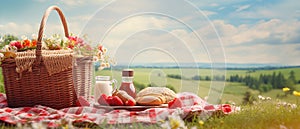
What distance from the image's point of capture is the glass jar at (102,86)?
3455 millimetres

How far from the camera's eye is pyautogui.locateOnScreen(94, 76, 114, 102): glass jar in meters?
3.46

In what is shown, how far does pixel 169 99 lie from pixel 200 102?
0.50m

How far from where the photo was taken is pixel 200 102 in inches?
139

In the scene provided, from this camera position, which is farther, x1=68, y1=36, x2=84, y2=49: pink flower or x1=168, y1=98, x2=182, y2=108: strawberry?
x1=68, y1=36, x2=84, y2=49: pink flower

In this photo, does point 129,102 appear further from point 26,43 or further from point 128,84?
point 26,43

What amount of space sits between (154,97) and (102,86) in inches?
25.7

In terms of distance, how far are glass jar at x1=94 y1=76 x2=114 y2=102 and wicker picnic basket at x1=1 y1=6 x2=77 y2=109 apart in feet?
0.80

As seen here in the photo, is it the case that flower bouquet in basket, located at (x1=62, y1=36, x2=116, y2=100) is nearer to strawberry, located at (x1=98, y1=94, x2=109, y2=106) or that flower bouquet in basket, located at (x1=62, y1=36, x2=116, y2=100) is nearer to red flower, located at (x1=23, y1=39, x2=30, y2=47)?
red flower, located at (x1=23, y1=39, x2=30, y2=47)

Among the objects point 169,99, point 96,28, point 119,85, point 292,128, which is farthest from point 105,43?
point 292,128

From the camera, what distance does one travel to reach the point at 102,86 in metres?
3.46

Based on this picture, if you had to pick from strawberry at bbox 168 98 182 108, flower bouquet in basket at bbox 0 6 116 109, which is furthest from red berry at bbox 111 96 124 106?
flower bouquet in basket at bbox 0 6 116 109

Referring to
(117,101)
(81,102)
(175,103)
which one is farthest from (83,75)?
(175,103)

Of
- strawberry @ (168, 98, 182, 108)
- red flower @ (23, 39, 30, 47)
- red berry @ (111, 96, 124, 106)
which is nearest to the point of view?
red berry @ (111, 96, 124, 106)

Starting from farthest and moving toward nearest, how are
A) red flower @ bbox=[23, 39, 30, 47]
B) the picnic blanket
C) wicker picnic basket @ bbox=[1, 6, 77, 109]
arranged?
red flower @ bbox=[23, 39, 30, 47], wicker picnic basket @ bbox=[1, 6, 77, 109], the picnic blanket
